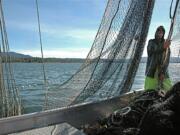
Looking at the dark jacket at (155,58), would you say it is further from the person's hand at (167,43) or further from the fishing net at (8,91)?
the fishing net at (8,91)

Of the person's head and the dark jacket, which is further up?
the person's head

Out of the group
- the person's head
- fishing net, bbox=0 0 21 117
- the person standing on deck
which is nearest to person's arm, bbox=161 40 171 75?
the person standing on deck

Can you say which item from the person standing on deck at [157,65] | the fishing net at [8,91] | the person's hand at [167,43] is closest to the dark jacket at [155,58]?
the person standing on deck at [157,65]

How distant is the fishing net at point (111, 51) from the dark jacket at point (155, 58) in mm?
369

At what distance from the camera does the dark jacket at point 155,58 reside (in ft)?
23.7

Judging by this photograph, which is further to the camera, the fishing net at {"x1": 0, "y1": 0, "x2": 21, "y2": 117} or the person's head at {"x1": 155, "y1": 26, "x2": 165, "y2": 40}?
the person's head at {"x1": 155, "y1": 26, "x2": 165, "y2": 40}

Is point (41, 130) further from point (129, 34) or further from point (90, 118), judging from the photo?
point (129, 34)

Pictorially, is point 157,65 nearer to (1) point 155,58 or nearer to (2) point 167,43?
(1) point 155,58

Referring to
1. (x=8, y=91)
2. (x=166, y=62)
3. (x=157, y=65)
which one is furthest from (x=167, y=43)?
(x=8, y=91)

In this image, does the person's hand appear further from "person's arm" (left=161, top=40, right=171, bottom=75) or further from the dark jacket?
the dark jacket

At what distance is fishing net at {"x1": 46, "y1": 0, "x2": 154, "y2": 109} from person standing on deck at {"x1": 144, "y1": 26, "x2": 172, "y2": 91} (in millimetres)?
373

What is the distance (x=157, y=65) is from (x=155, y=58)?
0.13 meters

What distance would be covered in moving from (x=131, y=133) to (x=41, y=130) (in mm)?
969

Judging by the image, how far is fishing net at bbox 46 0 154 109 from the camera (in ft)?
22.0
